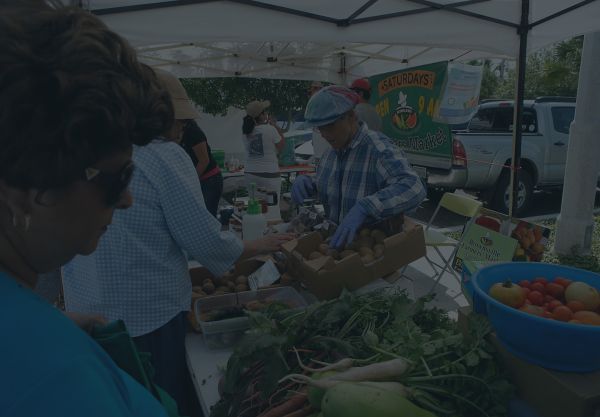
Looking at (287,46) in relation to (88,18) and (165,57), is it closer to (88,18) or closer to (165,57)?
(165,57)

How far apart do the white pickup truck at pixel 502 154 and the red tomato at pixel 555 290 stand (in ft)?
18.9

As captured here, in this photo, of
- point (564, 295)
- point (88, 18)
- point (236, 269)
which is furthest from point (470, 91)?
point (88, 18)

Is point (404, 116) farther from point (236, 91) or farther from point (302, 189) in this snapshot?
Answer: point (236, 91)

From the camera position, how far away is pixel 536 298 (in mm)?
1400

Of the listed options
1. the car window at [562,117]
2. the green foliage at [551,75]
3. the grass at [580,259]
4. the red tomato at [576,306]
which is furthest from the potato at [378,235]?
the green foliage at [551,75]

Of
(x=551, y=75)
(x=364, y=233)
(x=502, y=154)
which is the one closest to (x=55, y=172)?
(x=364, y=233)

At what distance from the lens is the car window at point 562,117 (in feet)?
26.3

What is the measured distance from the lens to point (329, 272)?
2086 mm

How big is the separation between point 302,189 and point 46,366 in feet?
8.93

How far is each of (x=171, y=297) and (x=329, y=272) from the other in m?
0.70

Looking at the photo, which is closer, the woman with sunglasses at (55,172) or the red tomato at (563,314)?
the woman with sunglasses at (55,172)

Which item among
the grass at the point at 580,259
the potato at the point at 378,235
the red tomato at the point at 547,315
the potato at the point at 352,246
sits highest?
the red tomato at the point at 547,315

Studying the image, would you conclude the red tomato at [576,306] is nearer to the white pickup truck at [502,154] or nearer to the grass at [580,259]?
the grass at [580,259]

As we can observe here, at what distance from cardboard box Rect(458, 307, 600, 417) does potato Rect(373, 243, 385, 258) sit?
903mm
